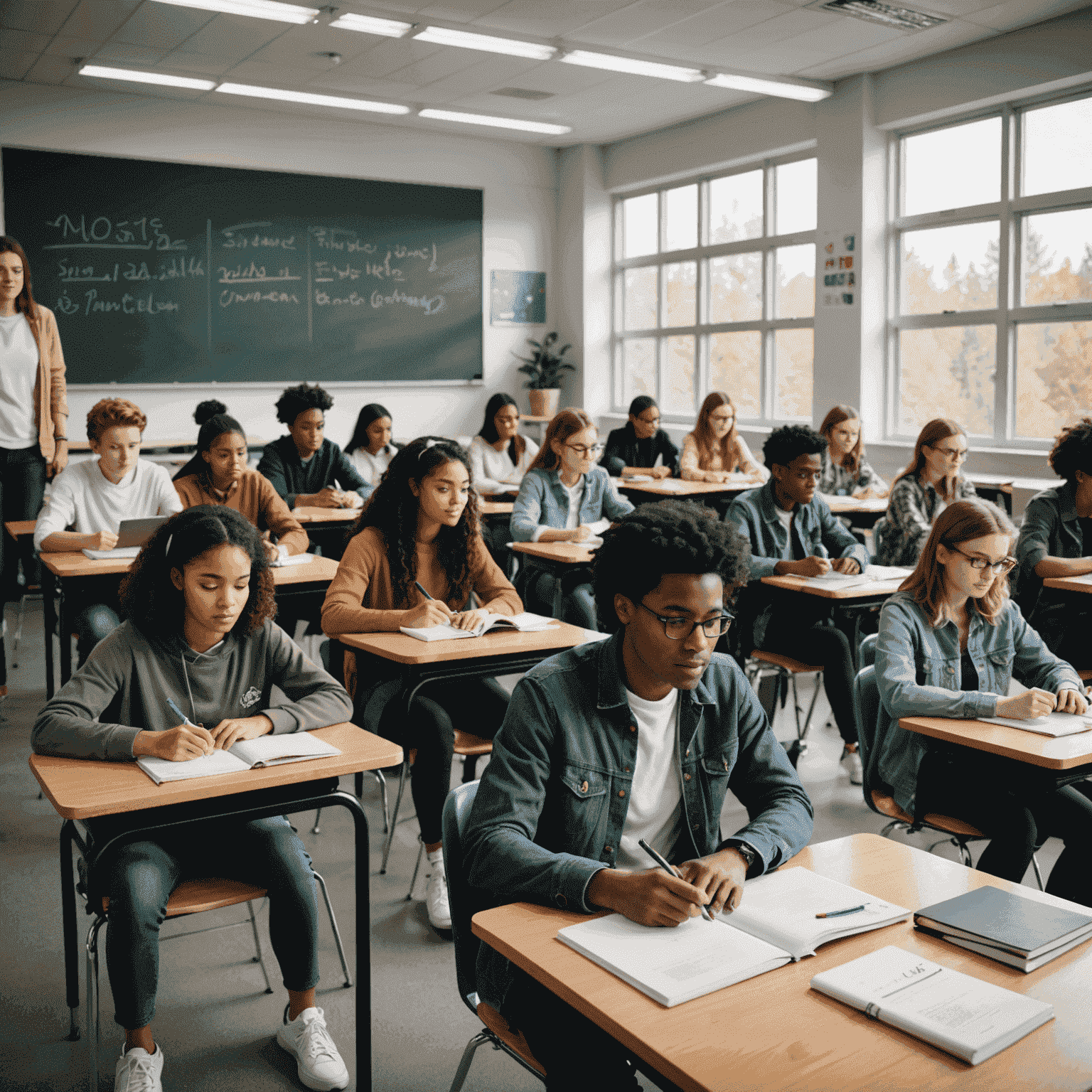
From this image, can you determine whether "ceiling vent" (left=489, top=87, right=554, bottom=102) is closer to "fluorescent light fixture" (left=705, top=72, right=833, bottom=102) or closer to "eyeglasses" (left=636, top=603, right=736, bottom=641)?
"fluorescent light fixture" (left=705, top=72, right=833, bottom=102)

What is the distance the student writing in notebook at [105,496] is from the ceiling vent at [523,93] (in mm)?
4633

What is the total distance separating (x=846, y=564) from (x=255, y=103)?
6.36 m

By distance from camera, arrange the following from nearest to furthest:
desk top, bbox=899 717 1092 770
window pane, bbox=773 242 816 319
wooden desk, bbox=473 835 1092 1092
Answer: wooden desk, bbox=473 835 1092 1092 → desk top, bbox=899 717 1092 770 → window pane, bbox=773 242 816 319

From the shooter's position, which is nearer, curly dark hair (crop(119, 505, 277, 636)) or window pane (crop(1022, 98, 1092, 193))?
curly dark hair (crop(119, 505, 277, 636))

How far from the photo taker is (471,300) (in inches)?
382

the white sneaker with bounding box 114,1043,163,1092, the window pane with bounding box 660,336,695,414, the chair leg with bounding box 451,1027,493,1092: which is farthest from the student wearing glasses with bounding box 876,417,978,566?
the window pane with bounding box 660,336,695,414

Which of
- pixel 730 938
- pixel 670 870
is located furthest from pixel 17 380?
pixel 730 938

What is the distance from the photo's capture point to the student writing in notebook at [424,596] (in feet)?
9.18

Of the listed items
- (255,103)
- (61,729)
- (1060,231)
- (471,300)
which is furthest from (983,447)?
(61,729)

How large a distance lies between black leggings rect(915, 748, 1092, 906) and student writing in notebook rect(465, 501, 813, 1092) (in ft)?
2.37

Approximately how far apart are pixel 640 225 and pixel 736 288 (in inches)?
54.7

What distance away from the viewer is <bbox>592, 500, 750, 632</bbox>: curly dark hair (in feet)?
5.16

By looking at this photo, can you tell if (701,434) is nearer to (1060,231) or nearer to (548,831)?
(1060,231)

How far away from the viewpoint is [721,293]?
9.15 m
